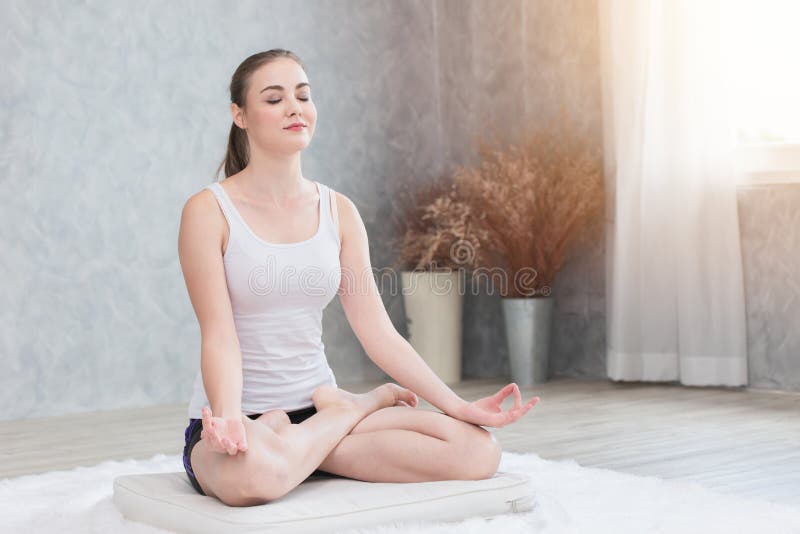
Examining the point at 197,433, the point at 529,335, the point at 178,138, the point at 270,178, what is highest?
the point at 178,138

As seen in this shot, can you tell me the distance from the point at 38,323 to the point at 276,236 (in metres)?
2.12

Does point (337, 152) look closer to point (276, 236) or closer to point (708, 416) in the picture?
point (708, 416)

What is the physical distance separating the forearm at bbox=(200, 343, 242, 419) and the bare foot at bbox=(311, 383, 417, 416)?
20cm

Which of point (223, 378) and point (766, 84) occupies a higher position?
point (766, 84)

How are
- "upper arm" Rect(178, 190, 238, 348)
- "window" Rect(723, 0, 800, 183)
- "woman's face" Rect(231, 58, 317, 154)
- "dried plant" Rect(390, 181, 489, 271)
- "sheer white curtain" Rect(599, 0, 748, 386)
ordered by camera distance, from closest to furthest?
1. "upper arm" Rect(178, 190, 238, 348)
2. "woman's face" Rect(231, 58, 317, 154)
3. "window" Rect(723, 0, 800, 183)
4. "sheer white curtain" Rect(599, 0, 748, 386)
5. "dried plant" Rect(390, 181, 489, 271)

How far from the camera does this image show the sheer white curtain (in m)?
4.11

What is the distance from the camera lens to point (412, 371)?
A: 91.2 inches

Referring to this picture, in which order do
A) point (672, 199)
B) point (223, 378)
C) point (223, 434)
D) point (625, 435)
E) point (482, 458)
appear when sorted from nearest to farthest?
point (223, 434), point (223, 378), point (482, 458), point (625, 435), point (672, 199)

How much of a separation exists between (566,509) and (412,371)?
1.38 feet

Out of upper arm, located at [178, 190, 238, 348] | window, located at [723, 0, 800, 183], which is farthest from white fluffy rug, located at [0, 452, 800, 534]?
window, located at [723, 0, 800, 183]

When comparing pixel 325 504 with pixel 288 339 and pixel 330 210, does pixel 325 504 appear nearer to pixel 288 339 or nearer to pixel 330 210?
pixel 288 339

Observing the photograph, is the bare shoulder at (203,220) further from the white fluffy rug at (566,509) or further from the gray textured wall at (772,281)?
the gray textured wall at (772,281)

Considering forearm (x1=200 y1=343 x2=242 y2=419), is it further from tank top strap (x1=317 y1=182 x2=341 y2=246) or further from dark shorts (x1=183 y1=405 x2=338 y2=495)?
tank top strap (x1=317 y1=182 x2=341 y2=246)

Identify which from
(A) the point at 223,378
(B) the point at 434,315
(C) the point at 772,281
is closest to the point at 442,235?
(B) the point at 434,315
